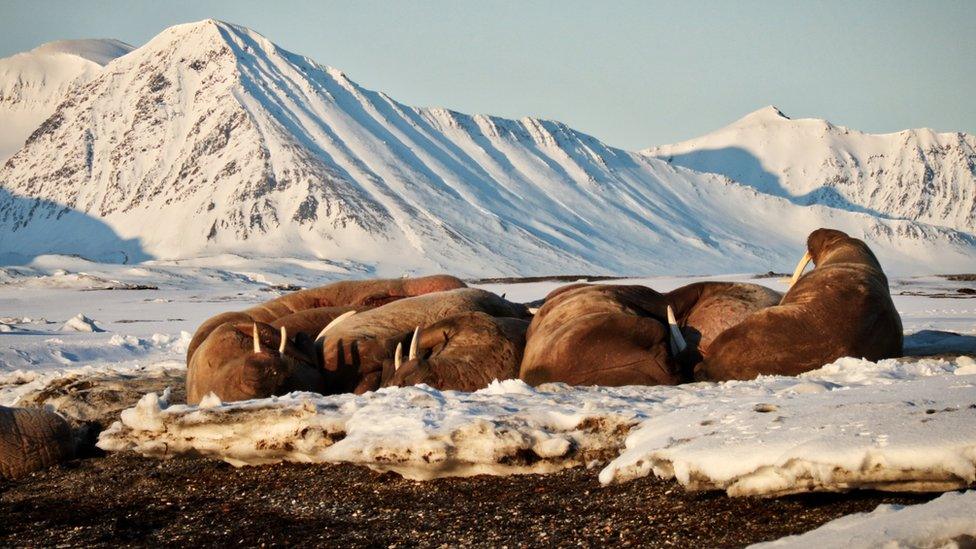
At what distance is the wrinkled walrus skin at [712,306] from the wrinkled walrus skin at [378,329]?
8.95ft

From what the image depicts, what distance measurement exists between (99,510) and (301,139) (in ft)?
590

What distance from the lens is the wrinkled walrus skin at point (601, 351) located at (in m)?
11.7

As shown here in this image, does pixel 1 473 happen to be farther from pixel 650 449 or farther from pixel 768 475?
pixel 768 475

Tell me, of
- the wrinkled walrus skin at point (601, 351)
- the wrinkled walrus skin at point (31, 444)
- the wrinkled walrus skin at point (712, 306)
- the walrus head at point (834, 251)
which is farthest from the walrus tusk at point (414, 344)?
the walrus head at point (834, 251)

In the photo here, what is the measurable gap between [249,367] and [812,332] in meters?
5.96

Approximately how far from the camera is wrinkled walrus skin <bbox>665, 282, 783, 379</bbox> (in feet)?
44.2

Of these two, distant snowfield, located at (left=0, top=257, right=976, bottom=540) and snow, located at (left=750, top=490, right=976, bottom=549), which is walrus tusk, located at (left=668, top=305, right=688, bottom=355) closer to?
distant snowfield, located at (left=0, top=257, right=976, bottom=540)

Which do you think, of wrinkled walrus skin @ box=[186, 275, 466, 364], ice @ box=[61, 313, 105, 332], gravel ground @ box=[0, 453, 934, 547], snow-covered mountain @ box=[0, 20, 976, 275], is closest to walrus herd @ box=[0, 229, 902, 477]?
gravel ground @ box=[0, 453, 934, 547]

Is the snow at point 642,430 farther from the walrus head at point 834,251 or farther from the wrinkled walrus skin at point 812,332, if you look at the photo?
the walrus head at point 834,251

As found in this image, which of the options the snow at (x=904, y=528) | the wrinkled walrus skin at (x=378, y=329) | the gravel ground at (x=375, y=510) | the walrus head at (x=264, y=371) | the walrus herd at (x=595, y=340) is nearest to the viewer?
the snow at (x=904, y=528)

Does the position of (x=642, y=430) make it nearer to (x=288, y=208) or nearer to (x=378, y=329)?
(x=378, y=329)

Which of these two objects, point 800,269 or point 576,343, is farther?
point 800,269

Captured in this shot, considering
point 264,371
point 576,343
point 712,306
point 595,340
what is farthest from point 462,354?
point 712,306

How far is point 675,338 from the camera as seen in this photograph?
494 inches
